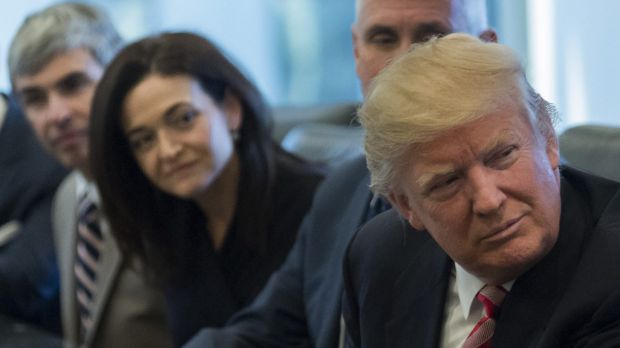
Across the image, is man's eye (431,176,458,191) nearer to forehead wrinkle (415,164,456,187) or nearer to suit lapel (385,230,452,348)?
forehead wrinkle (415,164,456,187)

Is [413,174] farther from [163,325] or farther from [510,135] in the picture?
[163,325]

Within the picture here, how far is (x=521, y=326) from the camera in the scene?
180 cm

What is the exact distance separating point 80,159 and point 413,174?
6.56 feet

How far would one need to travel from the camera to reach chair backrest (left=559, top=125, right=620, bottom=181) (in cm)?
233

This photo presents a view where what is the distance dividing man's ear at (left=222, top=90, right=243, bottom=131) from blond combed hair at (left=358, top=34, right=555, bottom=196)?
1.29m

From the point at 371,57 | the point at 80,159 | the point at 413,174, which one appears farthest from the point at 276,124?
the point at 413,174

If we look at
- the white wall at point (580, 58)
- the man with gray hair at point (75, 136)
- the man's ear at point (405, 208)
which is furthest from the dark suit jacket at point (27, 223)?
the man's ear at point (405, 208)

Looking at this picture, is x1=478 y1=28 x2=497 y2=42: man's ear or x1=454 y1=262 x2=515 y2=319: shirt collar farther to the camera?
x1=478 y1=28 x2=497 y2=42: man's ear

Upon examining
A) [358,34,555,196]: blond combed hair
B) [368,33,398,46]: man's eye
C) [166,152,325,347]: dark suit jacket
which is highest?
[358,34,555,196]: blond combed hair

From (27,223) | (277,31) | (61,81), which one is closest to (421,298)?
(61,81)

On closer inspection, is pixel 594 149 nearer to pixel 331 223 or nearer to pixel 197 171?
pixel 331 223

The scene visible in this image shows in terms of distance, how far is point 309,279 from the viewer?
2.58 metres

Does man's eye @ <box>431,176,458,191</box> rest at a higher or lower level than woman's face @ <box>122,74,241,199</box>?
higher

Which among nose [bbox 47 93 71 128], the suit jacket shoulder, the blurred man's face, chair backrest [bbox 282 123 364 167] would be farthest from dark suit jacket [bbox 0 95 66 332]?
the blurred man's face
